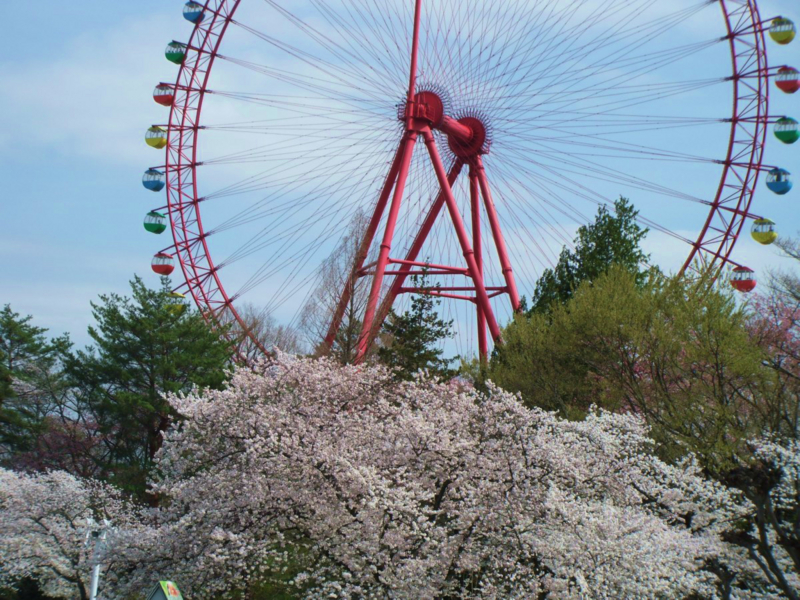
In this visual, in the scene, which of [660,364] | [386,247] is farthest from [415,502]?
[386,247]

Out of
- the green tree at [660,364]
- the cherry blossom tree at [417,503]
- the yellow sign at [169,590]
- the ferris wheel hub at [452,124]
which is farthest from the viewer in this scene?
the ferris wheel hub at [452,124]

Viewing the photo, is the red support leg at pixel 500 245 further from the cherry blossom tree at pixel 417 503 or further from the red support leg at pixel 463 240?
the cherry blossom tree at pixel 417 503

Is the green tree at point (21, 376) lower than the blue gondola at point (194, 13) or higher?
lower

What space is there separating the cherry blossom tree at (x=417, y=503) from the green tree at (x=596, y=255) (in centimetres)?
1010

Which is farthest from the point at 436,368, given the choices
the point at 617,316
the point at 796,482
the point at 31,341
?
the point at 31,341

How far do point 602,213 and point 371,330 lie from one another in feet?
29.4

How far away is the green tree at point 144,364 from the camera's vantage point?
24.0m

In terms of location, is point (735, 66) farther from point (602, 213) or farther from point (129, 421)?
point (129, 421)

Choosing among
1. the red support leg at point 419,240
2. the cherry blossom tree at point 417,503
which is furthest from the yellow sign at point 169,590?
the red support leg at point 419,240

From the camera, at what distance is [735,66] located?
71.7 feet

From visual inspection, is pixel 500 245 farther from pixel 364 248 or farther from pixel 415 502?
pixel 415 502

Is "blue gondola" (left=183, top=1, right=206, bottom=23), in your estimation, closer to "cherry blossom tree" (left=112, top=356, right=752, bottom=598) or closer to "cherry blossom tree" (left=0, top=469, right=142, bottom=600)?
"cherry blossom tree" (left=0, top=469, right=142, bottom=600)

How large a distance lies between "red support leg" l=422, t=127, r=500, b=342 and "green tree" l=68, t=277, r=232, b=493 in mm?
7995

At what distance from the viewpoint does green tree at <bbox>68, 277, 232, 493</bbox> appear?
23953 millimetres
